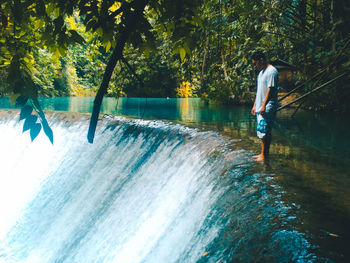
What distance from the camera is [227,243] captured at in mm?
3023

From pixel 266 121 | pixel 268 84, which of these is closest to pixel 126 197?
pixel 266 121

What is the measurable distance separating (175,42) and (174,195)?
395 cm

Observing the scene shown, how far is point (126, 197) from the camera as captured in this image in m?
6.34

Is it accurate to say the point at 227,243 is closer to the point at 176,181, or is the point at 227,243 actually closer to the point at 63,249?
the point at 176,181

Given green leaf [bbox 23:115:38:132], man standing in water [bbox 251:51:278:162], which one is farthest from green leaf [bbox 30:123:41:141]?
man standing in water [bbox 251:51:278:162]

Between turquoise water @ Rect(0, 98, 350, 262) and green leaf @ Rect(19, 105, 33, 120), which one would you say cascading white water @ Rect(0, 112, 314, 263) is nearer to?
turquoise water @ Rect(0, 98, 350, 262)

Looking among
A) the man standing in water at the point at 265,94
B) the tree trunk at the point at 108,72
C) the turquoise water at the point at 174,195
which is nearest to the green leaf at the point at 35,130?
the tree trunk at the point at 108,72

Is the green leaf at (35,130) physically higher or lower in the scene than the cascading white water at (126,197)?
higher

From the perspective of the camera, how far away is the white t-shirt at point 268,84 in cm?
420

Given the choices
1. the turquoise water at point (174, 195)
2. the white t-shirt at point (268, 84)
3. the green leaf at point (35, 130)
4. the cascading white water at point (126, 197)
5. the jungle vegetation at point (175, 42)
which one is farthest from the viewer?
the white t-shirt at point (268, 84)

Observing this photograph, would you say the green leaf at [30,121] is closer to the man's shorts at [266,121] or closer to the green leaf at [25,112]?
the green leaf at [25,112]

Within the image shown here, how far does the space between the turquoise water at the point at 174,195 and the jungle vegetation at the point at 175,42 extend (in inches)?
16.4

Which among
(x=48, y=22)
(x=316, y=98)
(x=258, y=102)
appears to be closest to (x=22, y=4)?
(x=48, y=22)

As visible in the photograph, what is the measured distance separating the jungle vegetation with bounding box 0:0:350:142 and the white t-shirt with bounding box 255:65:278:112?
0.56 meters
